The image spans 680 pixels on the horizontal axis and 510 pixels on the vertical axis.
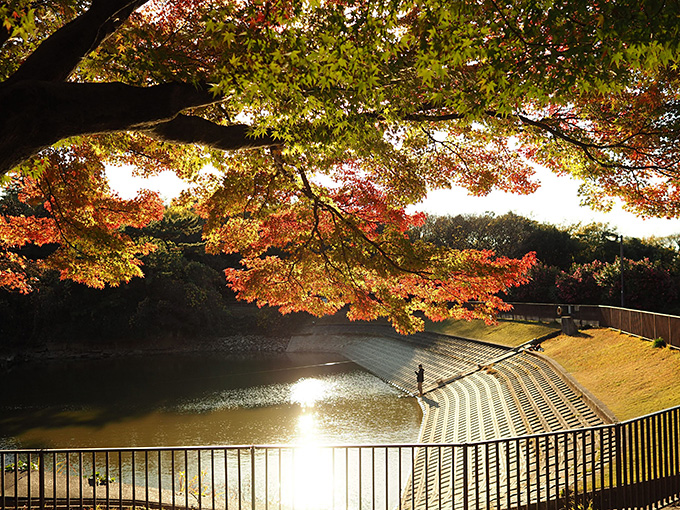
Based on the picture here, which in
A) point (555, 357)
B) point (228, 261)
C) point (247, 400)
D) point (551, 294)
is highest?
point (228, 261)

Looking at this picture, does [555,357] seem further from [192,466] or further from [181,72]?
[181,72]

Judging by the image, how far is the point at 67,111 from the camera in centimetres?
439

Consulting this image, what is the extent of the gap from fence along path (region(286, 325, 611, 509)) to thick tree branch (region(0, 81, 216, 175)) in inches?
198

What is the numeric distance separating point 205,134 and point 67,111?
5.56 feet

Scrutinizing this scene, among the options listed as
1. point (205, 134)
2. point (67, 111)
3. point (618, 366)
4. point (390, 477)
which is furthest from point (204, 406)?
point (67, 111)

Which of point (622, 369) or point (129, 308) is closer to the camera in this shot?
point (622, 369)

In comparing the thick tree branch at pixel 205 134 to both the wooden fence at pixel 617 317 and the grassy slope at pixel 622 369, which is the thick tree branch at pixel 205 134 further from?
the wooden fence at pixel 617 317

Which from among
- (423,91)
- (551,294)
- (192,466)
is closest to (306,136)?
(423,91)

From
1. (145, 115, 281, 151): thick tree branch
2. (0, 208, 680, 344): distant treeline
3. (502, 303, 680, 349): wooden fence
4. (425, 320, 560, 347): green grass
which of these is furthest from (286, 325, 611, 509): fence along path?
(0, 208, 680, 344): distant treeline

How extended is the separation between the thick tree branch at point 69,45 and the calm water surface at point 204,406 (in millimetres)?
13215

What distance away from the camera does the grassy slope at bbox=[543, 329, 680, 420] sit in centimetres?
1197

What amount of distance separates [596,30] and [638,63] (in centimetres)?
41

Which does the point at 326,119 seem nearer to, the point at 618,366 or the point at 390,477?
the point at 390,477

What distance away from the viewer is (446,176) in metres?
9.73
